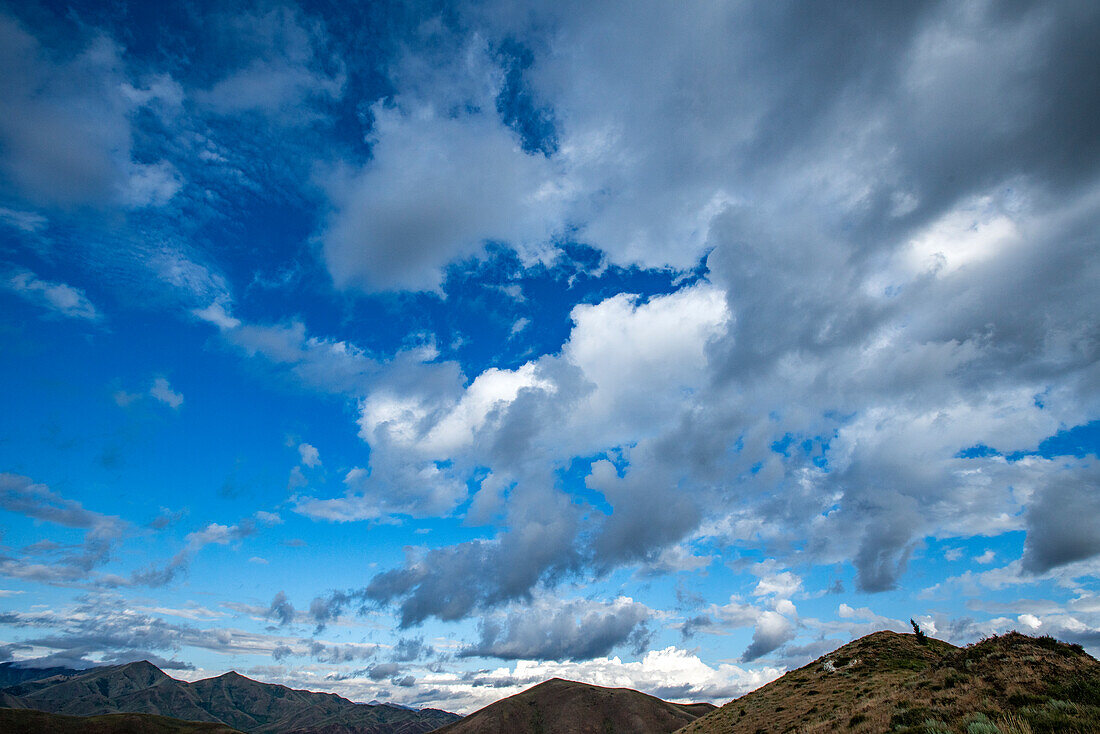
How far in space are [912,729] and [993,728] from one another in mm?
4597

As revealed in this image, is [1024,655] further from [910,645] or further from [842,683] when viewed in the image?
[910,645]

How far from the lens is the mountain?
23922mm

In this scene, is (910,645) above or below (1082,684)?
above

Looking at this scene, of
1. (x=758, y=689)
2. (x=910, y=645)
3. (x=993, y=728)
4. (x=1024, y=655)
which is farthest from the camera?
(x=758, y=689)

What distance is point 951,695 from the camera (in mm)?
29344

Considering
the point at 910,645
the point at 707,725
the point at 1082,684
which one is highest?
the point at 910,645

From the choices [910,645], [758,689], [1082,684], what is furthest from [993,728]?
[758,689]

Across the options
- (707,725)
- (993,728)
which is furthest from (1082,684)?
(707,725)

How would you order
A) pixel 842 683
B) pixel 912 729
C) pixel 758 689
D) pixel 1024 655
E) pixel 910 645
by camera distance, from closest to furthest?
pixel 912 729 → pixel 1024 655 → pixel 842 683 → pixel 910 645 → pixel 758 689

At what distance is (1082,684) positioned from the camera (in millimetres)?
26375

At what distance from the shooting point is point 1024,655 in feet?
107

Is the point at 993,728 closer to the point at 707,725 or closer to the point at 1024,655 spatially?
the point at 1024,655

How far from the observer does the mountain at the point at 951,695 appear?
2392cm

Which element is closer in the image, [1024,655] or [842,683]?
[1024,655]
